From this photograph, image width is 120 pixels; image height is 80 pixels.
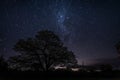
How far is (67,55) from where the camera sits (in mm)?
37656

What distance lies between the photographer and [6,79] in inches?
1092

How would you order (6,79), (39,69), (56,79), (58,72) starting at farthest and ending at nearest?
1. (39,69)
2. (58,72)
3. (56,79)
4. (6,79)

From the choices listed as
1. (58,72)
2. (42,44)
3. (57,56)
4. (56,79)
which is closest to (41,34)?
(42,44)

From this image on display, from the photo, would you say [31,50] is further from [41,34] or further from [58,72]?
[58,72]

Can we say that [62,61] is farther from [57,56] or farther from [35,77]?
[35,77]

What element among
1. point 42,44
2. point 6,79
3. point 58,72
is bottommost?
point 6,79

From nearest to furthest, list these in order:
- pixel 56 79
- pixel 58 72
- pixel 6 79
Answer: pixel 6 79 → pixel 56 79 → pixel 58 72

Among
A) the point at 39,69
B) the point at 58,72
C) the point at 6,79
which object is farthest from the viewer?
the point at 39,69

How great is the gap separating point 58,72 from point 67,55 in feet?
17.1

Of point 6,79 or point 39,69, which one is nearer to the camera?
point 6,79

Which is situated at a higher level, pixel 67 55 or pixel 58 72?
pixel 67 55

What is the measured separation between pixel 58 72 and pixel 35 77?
13.2ft

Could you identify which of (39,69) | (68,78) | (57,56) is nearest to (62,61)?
(57,56)

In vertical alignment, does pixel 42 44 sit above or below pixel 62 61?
above
